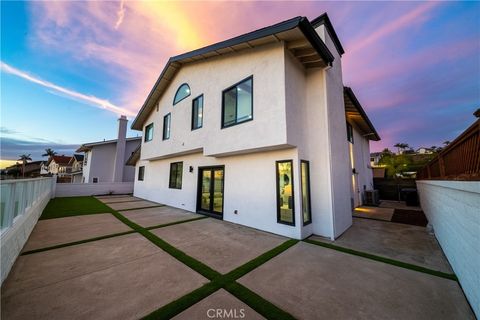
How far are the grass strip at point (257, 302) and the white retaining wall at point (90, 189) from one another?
17.4 meters

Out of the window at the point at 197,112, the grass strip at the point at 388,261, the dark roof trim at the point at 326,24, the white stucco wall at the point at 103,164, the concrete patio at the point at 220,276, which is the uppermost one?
the dark roof trim at the point at 326,24

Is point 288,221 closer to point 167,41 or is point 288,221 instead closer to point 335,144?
point 335,144

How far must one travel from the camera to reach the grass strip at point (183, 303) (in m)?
2.04

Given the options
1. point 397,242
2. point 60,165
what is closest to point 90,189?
point 397,242

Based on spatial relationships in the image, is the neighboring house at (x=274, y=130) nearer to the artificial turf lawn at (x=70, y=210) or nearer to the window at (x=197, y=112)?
the window at (x=197, y=112)

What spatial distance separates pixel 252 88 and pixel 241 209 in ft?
13.4

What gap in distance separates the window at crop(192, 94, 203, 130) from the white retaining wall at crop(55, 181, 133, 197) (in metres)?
12.8

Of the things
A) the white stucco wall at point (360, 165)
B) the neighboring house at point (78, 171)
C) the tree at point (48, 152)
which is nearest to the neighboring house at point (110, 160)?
the neighboring house at point (78, 171)

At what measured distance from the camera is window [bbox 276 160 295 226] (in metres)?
4.90

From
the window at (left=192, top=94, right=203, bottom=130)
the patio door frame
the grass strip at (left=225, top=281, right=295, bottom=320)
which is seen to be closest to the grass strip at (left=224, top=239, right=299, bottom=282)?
the grass strip at (left=225, top=281, right=295, bottom=320)

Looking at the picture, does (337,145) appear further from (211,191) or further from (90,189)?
(90,189)

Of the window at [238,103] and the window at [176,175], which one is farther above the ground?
the window at [238,103]

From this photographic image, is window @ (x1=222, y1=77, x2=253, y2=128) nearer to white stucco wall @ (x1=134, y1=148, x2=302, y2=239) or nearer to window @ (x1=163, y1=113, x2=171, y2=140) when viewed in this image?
white stucco wall @ (x1=134, y1=148, x2=302, y2=239)

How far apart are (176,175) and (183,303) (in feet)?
27.1
